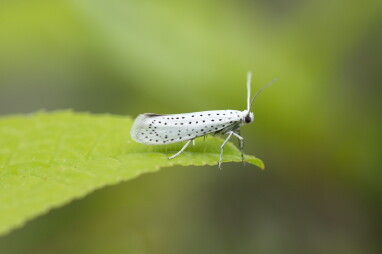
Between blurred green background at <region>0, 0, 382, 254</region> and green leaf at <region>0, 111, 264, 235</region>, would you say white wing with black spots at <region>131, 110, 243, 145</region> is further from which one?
blurred green background at <region>0, 0, 382, 254</region>

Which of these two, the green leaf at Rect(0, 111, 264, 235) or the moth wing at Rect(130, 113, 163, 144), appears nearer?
the green leaf at Rect(0, 111, 264, 235)

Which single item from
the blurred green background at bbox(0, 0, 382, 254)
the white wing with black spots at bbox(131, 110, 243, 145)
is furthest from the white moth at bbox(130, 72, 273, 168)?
the blurred green background at bbox(0, 0, 382, 254)

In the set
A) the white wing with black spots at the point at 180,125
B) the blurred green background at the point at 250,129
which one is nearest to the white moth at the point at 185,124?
the white wing with black spots at the point at 180,125

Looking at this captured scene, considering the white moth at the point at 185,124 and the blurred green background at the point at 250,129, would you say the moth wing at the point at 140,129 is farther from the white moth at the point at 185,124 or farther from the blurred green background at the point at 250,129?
the blurred green background at the point at 250,129

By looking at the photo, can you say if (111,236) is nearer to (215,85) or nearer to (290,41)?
(215,85)

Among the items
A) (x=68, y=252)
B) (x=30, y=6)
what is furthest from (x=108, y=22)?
(x=68, y=252)
